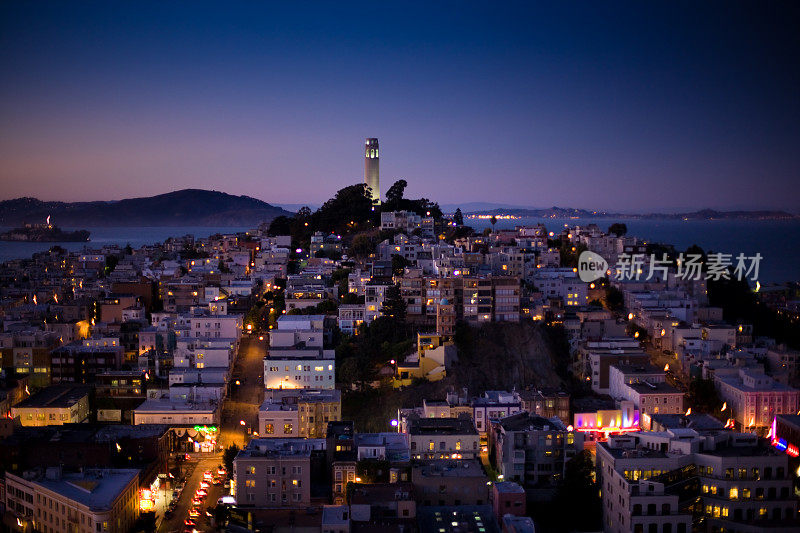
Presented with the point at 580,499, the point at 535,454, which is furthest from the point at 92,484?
the point at 580,499

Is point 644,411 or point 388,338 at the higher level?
point 388,338

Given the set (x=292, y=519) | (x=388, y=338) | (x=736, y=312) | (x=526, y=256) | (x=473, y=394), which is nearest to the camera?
(x=292, y=519)

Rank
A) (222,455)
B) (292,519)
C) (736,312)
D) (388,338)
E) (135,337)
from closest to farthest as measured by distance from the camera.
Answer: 1. (292,519)
2. (222,455)
3. (388,338)
4. (135,337)
5. (736,312)

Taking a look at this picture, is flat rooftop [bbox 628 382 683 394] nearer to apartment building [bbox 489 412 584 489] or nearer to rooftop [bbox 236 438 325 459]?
apartment building [bbox 489 412 584 489]

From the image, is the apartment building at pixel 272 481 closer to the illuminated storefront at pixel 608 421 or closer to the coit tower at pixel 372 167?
the illuminated storefront at pixel 608 421

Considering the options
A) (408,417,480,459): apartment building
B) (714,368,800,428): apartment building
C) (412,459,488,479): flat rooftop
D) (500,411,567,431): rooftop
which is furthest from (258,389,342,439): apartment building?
(714,368,800,428): apartment building

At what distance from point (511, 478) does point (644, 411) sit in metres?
4.58

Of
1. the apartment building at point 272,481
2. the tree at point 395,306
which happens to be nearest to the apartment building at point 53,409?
the apartment building at point 272,481

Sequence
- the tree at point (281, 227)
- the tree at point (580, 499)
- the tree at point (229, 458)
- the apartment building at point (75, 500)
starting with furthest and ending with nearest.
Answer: the tree at point (281, 227) → the tree at point (229, 458) → the tree at point (580, 499) → the apartment building at point (75, 500)

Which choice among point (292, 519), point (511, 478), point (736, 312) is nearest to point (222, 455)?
point (292, 519)

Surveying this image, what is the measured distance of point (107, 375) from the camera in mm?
18375

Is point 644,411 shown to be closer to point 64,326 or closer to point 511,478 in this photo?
point 511,478

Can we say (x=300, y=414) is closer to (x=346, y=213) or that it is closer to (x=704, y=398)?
(x=704, y=398)

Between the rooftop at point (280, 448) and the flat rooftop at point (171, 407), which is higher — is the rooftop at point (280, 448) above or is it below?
above
